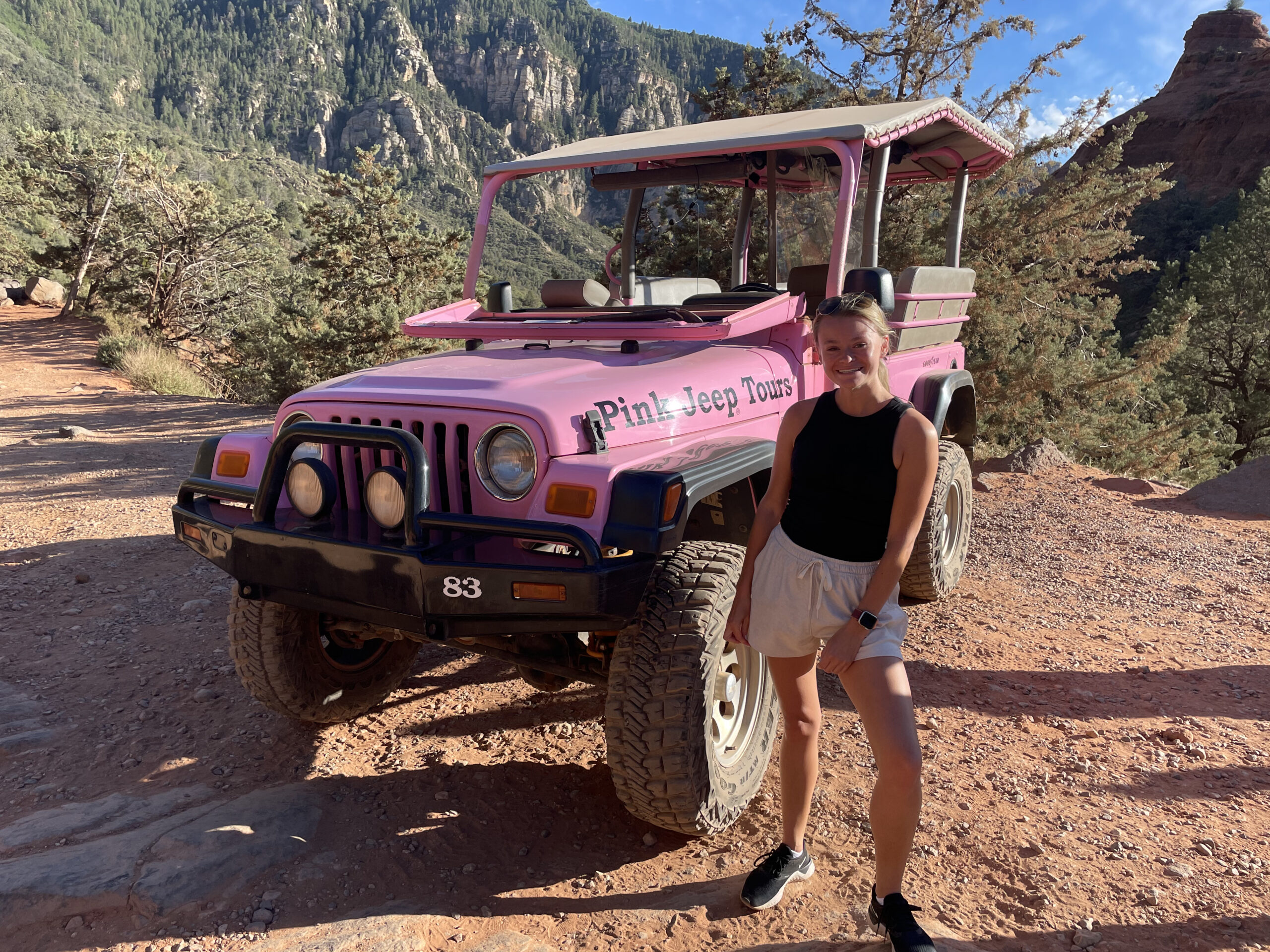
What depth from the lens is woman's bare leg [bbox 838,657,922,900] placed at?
1.97 metres

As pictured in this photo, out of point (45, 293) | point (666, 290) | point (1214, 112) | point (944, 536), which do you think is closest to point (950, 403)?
point (944, 536)

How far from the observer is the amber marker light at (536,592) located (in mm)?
2176

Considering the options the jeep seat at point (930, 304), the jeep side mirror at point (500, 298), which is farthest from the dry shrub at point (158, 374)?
the jeep seat at point (930, 304)

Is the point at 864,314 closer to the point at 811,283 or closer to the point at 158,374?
the point at 811,283

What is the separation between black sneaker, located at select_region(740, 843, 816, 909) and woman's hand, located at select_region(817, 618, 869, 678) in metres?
0.69

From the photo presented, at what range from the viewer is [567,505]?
231 centimetres

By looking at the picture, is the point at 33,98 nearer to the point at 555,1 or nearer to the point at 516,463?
the point at 516,463

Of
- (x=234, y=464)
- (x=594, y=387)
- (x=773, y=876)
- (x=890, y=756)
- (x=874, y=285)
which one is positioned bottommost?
(x=773, y=876)

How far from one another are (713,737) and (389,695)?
1.74 metres

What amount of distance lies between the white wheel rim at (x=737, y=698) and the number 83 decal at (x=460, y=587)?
2.82 feet

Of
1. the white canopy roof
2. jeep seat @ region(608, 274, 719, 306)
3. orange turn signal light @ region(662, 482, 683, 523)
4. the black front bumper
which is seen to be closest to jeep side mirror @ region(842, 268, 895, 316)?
the white canopy roof

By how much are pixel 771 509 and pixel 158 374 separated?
13.8m

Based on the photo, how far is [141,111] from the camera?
224 ft

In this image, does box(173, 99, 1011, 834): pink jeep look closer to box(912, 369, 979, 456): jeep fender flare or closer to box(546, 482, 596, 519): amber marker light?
box(546, 482, 596, 519): amber marker light
